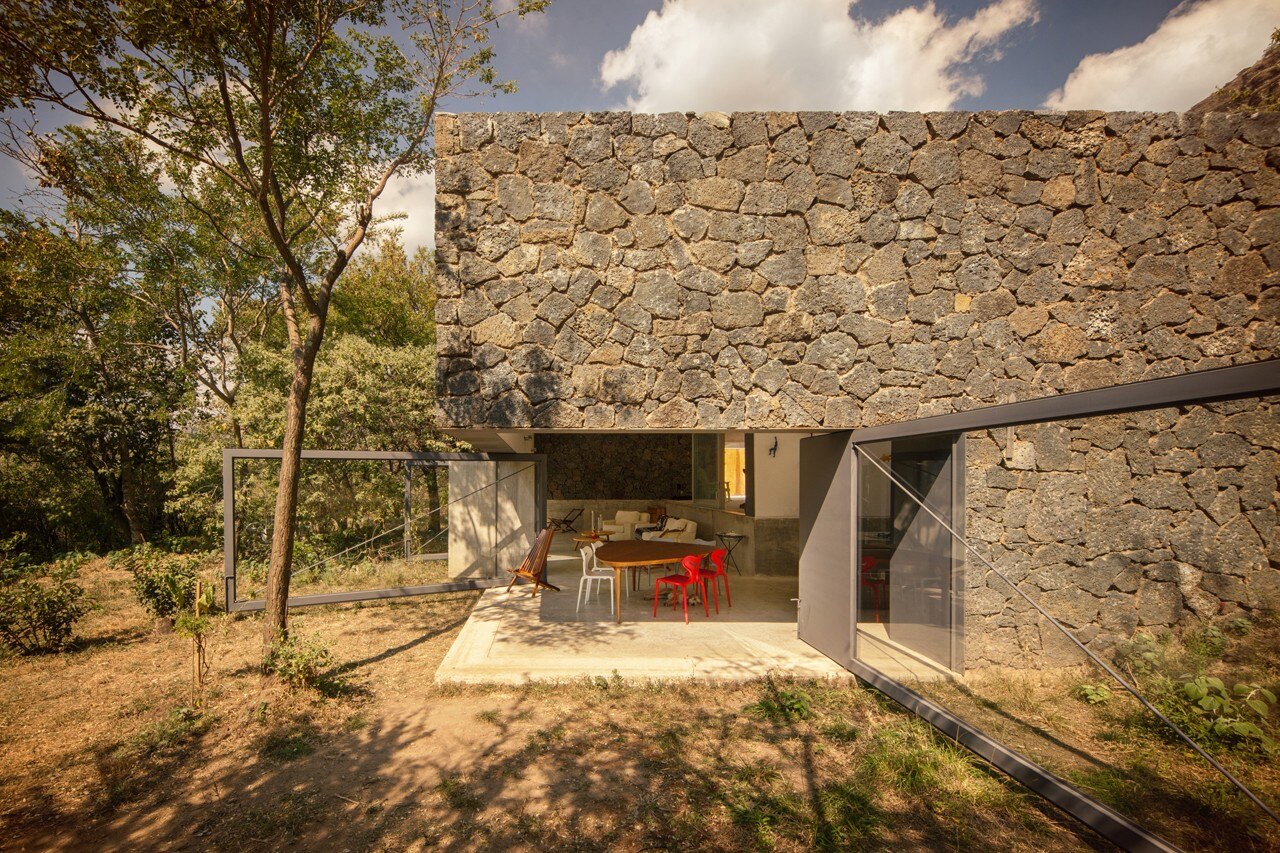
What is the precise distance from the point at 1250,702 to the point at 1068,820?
3.96ft

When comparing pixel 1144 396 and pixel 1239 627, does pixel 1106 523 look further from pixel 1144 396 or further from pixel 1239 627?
pixel 1144 396

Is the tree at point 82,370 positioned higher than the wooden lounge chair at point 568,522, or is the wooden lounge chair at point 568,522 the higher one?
the tree at point 82,370

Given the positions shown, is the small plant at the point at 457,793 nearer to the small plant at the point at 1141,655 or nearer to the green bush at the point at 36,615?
the small plant at the point at 1141,655

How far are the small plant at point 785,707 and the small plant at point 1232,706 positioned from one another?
213 centimetres

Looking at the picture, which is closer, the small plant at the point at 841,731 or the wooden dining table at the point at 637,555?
the small plant at the point at 841,731

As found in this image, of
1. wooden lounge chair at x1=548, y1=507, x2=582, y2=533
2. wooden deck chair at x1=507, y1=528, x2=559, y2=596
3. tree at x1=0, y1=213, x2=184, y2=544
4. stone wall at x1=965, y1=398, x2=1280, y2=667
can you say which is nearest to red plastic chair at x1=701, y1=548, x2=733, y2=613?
wooden deck chair at x1=507, y1=528, x2=559, y2=596

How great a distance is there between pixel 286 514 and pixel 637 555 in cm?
315

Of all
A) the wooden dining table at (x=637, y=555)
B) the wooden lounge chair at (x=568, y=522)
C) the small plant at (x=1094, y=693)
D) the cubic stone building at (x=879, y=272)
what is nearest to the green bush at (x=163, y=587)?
the cubic stone building at (x=879, y=272)

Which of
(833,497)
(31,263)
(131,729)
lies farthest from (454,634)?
(31,263)

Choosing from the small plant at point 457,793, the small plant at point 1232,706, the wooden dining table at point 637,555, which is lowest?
the small plant at point 457,793

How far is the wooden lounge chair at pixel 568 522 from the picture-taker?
13031 millimetres

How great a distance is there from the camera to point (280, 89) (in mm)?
4391

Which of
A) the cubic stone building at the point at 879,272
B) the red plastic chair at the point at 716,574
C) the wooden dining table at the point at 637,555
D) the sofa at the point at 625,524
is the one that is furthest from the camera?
the sofa at the point at 625,524

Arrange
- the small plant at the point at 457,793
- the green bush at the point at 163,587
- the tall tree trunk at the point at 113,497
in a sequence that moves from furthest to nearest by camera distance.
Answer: the tall tree trunk at the point at 113,497, the green bush at the point at 163,587, the small plant at the point at 457,793
